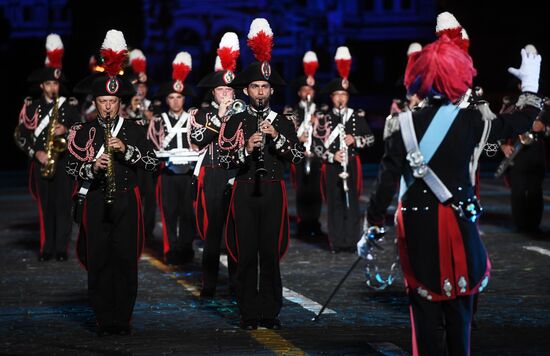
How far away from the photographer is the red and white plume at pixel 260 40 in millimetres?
11820

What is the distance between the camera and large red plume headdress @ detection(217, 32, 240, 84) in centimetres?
1362

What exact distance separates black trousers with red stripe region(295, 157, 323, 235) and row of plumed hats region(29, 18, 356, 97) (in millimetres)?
2333

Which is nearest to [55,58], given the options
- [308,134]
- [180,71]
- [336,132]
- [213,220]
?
[180,71]

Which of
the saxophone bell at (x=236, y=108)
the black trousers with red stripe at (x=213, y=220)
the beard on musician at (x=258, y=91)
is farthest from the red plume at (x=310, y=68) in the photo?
the beard on musician at (x=258, y=91)

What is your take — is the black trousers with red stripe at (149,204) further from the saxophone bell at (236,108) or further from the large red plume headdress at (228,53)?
the saxophone bell at (236,108)

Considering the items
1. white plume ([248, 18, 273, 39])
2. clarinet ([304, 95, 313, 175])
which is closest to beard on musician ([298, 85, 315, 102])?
clarinet ([304, 95, 313, 175])

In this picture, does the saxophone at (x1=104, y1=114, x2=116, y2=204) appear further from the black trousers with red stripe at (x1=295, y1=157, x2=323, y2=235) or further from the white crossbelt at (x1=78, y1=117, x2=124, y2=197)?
the black trousers with red stripe at (x1=295, y1=157, x2=323, y2=235)

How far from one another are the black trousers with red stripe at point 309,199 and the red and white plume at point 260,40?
8194 mm

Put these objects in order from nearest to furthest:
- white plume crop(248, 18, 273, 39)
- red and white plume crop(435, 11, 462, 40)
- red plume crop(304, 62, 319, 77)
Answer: red and white plume crop(435, 11, 462, 40) < white plume crop(248, 18, 273, 39) < red plume crop(304, 62, 319, 77)

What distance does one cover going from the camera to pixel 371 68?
7306 centimetres

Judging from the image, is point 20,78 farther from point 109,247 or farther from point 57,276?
point 109,247

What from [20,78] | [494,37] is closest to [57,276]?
[20,78]

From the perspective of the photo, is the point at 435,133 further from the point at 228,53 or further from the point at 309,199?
the point at 309,199

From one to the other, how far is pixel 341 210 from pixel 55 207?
3.66m
